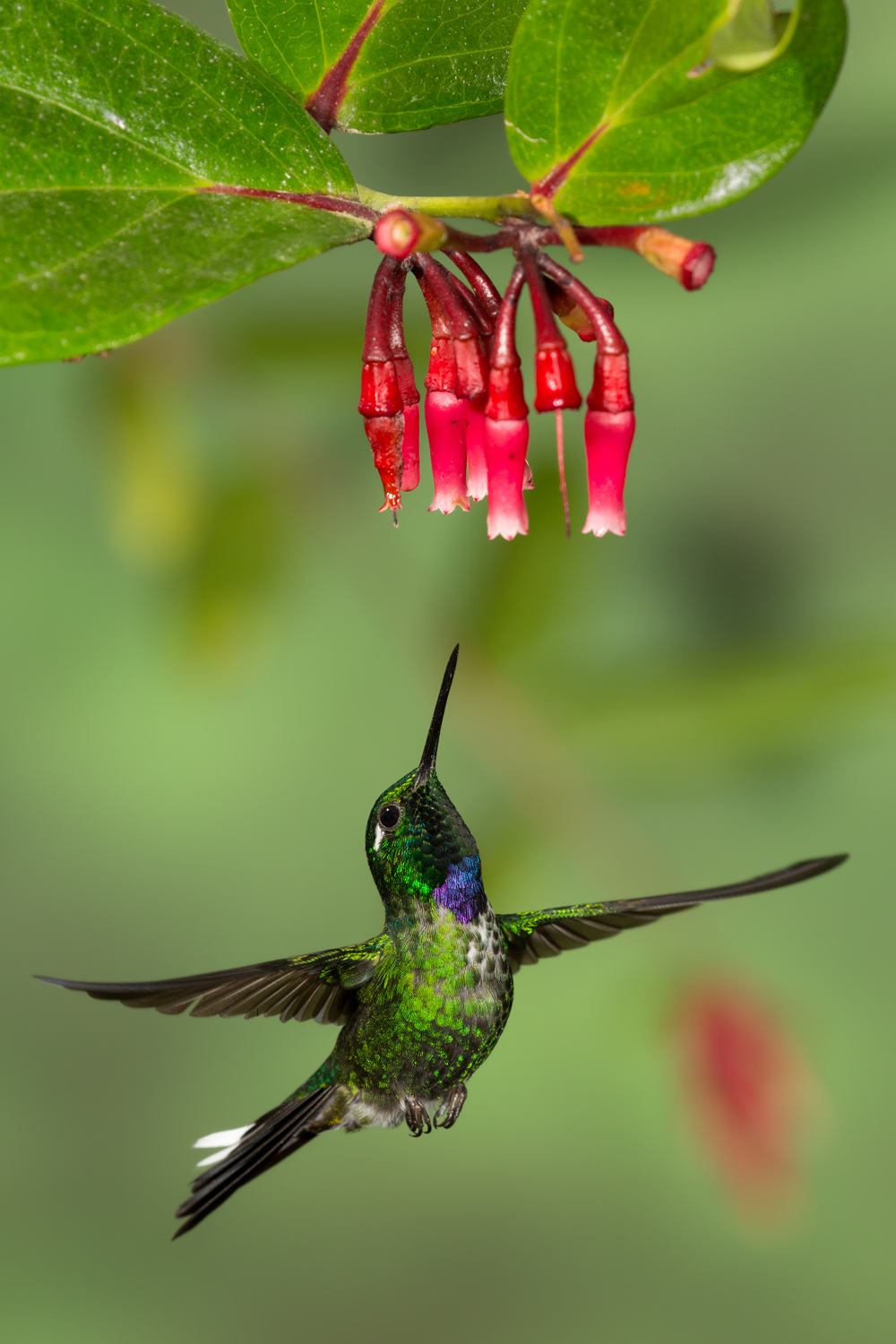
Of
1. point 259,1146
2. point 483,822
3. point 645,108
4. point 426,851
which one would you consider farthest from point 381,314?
point 483,822

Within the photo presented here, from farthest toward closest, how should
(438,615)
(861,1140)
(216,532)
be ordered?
(861,1140) → (438,615) → (216,532)

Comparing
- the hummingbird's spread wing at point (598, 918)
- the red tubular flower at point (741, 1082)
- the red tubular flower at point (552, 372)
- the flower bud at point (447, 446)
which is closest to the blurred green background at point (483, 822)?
the red tubular flower at point (741, 1082)

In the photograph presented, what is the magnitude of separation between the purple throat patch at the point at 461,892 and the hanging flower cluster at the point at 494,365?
0.34 m

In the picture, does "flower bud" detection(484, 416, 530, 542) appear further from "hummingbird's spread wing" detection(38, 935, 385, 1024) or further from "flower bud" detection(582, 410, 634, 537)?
"hummingbird's spread wing" detection(38, 935, 385, 1024)

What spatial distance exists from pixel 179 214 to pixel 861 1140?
2.37 metres

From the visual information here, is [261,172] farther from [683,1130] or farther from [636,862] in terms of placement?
[683,1130]

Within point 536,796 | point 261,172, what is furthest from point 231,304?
point 261,172

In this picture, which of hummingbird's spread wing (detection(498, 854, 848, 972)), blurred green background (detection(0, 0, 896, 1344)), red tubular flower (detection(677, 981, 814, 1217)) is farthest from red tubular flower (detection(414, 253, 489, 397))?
red tubular flower (detection(677, 981, 814, 1217))

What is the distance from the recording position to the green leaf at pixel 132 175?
0.51 metres

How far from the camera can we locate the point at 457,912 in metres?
0.91

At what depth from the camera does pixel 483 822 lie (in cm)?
226

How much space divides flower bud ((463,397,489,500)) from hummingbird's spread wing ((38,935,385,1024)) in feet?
1.00

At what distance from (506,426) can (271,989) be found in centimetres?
47

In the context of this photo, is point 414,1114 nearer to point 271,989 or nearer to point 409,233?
point 271,989
